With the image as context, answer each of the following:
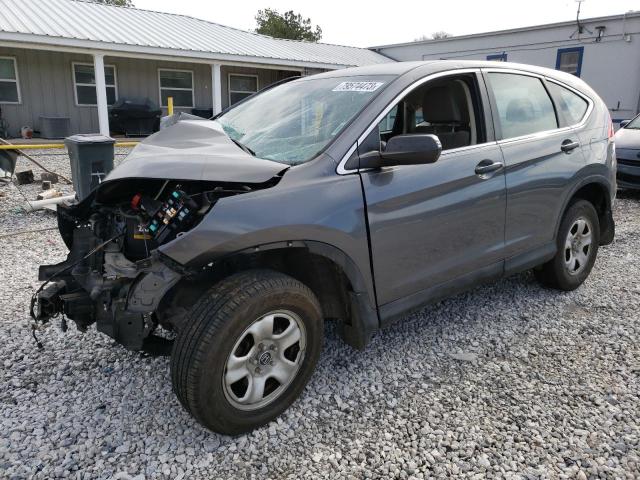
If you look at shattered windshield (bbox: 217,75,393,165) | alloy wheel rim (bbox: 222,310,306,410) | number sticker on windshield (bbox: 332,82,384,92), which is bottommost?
alloy wheel rim (bbox: 222,310,306,410)

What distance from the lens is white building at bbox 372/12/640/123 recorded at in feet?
49.1

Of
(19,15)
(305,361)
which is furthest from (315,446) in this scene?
(19,15)

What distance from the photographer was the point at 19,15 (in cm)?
1469

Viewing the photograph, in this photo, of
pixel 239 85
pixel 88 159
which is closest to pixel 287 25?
pixel 239 85

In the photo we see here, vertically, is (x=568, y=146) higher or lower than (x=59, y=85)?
lower

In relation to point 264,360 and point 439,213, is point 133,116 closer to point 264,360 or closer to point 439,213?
point 439,213

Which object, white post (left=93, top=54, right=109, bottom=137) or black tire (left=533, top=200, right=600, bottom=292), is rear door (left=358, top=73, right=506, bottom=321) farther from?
white post (left=93, top=54, right=109, bottom=137)

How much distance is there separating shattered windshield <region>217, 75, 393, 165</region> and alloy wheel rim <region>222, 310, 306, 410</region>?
2.86 ft

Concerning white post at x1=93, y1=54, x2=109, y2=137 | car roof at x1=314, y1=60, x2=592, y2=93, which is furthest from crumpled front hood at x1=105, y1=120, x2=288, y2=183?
white post at x1=93, y1=54, x2=109, y2=137

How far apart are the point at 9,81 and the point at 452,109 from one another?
16.4 meters

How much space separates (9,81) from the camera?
617 inches

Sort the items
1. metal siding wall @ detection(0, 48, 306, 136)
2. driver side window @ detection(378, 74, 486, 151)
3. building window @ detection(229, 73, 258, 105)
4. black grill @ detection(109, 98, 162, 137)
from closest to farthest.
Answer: driver side window @ detection(378, 74, 486, 151)
metal siding wall @ detection(0, 48, 306, 136)
black grill @ detection(109, 98, 162, 137)
building window @ detection(229, 73, 258, 105)

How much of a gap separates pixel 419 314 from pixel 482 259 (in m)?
0.77

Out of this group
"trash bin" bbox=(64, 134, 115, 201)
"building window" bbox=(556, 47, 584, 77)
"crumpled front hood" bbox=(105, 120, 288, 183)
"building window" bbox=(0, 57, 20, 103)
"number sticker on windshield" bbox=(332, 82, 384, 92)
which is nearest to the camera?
"crumpled front hood" bbox=(105, 120, 288, 183)
